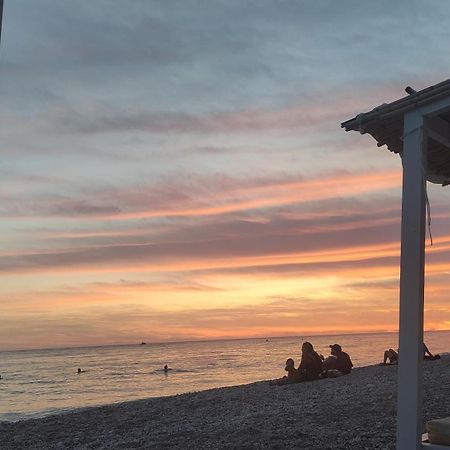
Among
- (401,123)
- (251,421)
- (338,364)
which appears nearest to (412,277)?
(401,123)

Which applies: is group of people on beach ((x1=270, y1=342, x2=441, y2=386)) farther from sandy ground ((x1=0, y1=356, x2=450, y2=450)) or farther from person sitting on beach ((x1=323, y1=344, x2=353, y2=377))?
sandy ground ((x1=0, y1=356, x2=450, y2=450))

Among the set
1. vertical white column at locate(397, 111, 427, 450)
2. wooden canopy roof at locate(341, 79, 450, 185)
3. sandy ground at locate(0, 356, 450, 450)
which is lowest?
sandy ground at locate(0, 356, 450, 450)

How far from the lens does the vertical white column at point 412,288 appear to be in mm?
4812

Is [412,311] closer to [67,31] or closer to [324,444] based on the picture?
[324,444]

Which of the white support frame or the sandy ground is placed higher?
the white support frame

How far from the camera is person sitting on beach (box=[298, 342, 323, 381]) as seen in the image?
51.7 feet

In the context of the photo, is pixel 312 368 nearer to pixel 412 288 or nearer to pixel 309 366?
pixel 309 366

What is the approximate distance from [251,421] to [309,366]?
7.01m

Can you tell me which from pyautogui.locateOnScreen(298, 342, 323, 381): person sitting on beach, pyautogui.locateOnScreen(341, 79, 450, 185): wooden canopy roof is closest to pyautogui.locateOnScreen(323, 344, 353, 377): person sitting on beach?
pyautogui.locateOnScreen(298, 342, 323, 381): person sitting on beach

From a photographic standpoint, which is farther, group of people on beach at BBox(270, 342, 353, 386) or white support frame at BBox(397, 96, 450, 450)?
group of people on beach at BBox(270, 342, 353, 386)

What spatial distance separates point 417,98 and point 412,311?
5.63 ft

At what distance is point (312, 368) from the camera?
1590 centimetres

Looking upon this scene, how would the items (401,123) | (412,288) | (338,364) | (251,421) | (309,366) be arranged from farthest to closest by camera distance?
(338,364) < (309,366) < (251,421) < (401,123) < (412,288)

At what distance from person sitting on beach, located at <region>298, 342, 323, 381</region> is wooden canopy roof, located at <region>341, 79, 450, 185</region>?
10.4m
